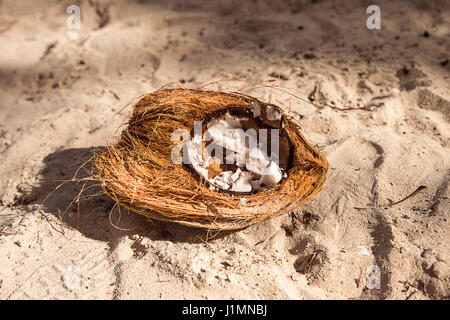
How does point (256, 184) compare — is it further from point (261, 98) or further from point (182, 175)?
point (261, 98)

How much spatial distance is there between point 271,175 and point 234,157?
1.26 ft

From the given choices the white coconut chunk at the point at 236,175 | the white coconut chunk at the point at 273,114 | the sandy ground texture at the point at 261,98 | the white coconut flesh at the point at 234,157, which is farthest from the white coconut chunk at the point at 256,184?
the white coconut chunk at the point at 273,114

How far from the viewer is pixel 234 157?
2.51 metres

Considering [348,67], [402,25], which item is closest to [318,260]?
[348,67]

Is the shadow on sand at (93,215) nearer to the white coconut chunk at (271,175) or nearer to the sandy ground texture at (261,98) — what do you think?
the sandy ground texture at (261,98)

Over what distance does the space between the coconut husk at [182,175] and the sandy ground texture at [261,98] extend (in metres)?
0.17

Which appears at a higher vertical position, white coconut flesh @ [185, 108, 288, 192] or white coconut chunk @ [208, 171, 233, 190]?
white coconut flesh @ [185, 108, 288, 192]

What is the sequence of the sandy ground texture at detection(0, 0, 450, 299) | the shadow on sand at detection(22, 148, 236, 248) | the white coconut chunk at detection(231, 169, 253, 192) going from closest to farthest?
the sandy ground texture at detection(0, 0, 450, 299) → the shadow on sand at detection(22, 148, 236, 248) → the white coconut chunk at detection(231, 169, 253, 192)

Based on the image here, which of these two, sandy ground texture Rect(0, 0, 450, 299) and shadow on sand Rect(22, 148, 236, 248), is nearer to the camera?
sandy ground texture Rect(0, 0, 450, 299)

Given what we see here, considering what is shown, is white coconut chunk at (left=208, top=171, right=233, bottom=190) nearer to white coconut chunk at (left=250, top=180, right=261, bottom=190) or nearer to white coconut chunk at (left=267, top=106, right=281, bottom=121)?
white coconut chunk at (left=250, top=180, right=261, bottom=190)

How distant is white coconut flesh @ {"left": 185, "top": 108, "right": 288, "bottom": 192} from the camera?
2.27 m

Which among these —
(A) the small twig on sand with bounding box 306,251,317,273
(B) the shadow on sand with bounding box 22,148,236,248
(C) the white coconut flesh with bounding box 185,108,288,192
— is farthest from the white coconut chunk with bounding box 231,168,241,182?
(A) the small twig on sand with bounding box 306,251,317,273

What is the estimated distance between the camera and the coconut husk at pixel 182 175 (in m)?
1.98

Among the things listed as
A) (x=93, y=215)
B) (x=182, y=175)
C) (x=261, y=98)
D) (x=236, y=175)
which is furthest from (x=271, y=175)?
(x=93, y=215)
